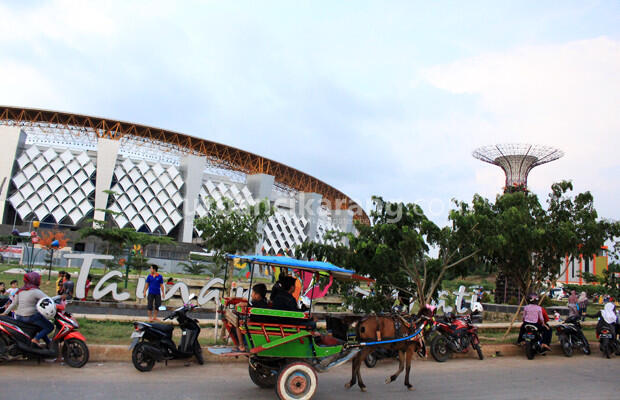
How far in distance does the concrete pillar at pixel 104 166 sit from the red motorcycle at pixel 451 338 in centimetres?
5171

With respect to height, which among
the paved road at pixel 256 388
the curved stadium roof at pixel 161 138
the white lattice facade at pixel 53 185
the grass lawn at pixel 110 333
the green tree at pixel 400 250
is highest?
the curved stadium roof at pixel 161 138

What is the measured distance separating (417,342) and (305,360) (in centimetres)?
223

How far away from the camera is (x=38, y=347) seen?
7492mm

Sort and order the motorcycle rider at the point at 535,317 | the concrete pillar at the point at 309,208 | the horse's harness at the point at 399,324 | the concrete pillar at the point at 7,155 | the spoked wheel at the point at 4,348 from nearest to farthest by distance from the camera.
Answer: the spoked wheel at the point at 4,348, the horse's harness at the point at 399,324, the motorcycle rider at the point at 535,317, the concrete pillar at the point at 7,155, the concrete pillar at the point at 309,208

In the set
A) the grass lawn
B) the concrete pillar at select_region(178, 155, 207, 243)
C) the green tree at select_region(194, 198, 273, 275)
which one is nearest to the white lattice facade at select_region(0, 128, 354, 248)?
the concrete pillar at select_region(178, 155, 207, 243)

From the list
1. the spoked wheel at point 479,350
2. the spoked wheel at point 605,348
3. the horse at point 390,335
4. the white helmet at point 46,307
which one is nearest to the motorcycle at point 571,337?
the spoked wheel at point 605,348

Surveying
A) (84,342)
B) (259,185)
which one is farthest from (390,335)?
(259,185)

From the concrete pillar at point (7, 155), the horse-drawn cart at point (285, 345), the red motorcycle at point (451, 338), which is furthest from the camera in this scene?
the concrete pillar at point (7, 155)

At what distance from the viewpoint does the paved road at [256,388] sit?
20.9 ft

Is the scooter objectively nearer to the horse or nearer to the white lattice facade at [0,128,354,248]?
the horse

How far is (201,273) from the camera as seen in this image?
43.0 meters

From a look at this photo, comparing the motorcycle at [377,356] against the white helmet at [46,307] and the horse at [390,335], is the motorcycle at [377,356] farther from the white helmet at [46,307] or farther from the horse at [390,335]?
the white helmet at [46,307]

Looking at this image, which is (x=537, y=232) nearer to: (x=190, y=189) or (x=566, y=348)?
(x=566, y=348)

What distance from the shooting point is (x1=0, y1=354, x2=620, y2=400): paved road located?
6383mm
